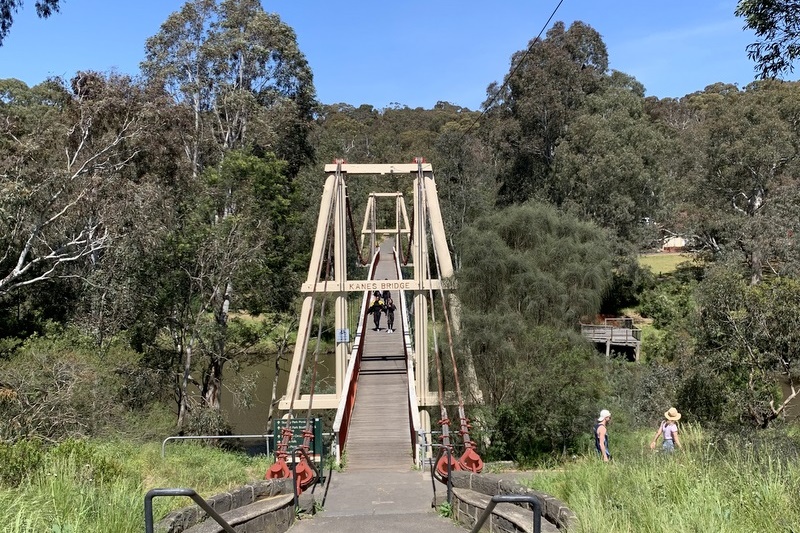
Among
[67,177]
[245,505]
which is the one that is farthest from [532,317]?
[245,505]

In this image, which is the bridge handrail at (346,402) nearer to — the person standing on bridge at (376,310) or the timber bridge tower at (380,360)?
the timber bridge tower at (380,360)

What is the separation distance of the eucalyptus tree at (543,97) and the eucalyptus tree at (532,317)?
14187 mm

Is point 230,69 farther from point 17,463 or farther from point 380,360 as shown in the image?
point 17,463

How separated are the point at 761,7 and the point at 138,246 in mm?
14266

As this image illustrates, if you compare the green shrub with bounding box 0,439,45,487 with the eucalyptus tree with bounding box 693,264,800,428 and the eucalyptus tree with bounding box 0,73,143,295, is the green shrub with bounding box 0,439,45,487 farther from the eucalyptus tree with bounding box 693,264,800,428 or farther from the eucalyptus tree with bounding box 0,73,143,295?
the eucalyptus tree with bounding box 693,264,800,428

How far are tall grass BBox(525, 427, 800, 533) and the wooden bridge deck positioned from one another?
5.67m

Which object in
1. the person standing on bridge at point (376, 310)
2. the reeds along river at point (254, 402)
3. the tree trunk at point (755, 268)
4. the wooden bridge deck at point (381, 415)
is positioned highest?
the tree trunk at point (755, 268)

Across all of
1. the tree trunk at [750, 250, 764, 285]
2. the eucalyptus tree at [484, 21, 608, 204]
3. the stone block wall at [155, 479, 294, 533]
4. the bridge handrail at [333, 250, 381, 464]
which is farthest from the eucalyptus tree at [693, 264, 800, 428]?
the eucalyptus tree at [484, 21, 608, 204]

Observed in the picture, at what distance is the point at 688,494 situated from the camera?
3.99 metres

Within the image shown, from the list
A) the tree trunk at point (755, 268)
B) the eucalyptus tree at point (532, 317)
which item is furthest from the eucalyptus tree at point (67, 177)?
the tree trunk at point (755, 268)

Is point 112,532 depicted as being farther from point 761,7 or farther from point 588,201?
point 588,201

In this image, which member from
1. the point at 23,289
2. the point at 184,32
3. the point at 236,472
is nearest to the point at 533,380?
the point at 236,472

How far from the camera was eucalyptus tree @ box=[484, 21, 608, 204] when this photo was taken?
3438 cm

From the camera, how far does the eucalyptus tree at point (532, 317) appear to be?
44.0 feet
